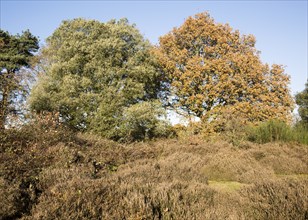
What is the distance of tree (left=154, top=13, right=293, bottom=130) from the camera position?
1920 centimetres

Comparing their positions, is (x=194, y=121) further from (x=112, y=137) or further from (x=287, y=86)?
(x=287, y=86)

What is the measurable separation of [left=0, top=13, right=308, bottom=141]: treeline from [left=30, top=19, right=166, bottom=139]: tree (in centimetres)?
6

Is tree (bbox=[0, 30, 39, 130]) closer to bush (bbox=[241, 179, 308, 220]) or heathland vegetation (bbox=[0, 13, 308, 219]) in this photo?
heathland vegetation (bbox=[0, 13, 308, 219])

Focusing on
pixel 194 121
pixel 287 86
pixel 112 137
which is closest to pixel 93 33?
pixel 112 137

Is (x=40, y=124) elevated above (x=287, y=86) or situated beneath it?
situated beneath

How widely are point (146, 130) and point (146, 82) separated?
140 inches

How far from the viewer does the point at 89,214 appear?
3.72 metres

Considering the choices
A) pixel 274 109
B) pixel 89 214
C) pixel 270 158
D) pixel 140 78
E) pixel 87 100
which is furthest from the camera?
pixel 274 109

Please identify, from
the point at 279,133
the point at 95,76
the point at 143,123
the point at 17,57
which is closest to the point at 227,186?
the point at 279,133

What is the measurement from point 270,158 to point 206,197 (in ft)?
18.7

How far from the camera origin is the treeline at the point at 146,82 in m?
16.5

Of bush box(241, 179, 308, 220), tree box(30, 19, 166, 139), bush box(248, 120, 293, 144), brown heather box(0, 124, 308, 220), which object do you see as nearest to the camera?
bush box(241, 179, 308, 220)

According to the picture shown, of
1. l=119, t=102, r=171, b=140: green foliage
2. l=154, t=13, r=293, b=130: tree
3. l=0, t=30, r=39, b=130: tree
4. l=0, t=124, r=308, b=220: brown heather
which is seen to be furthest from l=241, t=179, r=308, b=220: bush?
l=0, t=30, r=39, b=130: tree

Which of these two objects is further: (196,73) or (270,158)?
(196,73)
